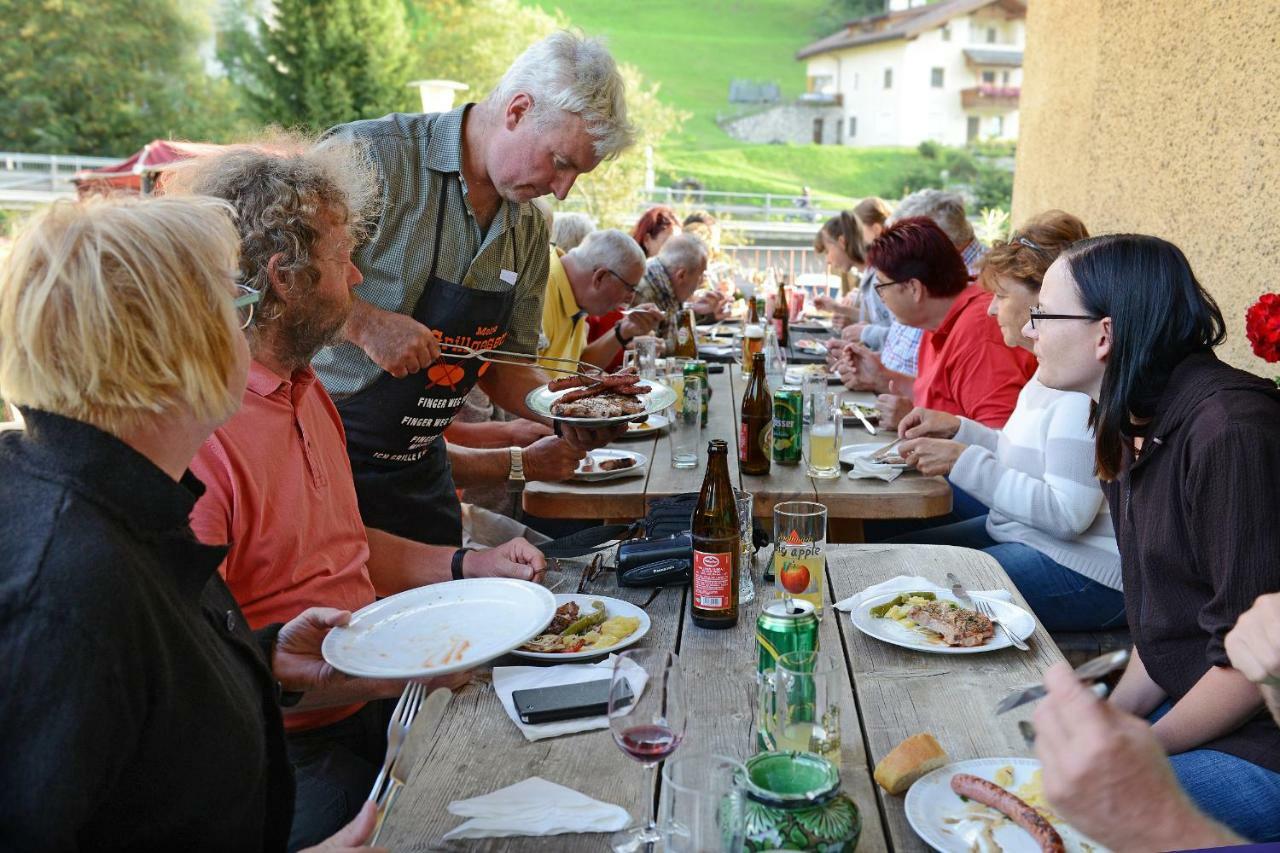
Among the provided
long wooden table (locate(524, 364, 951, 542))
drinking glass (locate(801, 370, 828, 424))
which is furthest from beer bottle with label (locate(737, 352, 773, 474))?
drinking glass (locate(801, 370, 828, 424))

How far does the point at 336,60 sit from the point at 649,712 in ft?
110

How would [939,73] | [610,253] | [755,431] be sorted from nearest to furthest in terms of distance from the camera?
[755,431] < [610,253] < [939,73]

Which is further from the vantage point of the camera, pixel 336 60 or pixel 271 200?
pixel 336 60

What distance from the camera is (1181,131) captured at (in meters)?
4.82

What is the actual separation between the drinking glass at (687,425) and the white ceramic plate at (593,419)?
17 cm

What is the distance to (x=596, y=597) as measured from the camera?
2.19 m

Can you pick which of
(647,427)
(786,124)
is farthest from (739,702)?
(786,124)

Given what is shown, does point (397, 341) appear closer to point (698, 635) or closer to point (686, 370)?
point (698, 635)

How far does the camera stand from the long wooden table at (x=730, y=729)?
1.45 metres

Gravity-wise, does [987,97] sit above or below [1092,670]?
above

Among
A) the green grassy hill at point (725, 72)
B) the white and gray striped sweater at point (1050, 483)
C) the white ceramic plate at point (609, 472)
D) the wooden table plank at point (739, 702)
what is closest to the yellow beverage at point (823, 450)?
the white and gray striped sweater at point (1050, 483)

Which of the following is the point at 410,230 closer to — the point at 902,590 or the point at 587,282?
the point at 902,590

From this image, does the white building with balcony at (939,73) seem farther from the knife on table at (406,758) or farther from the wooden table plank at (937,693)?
the knife on table at (406,758)

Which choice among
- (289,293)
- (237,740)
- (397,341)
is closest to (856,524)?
(397,341)
